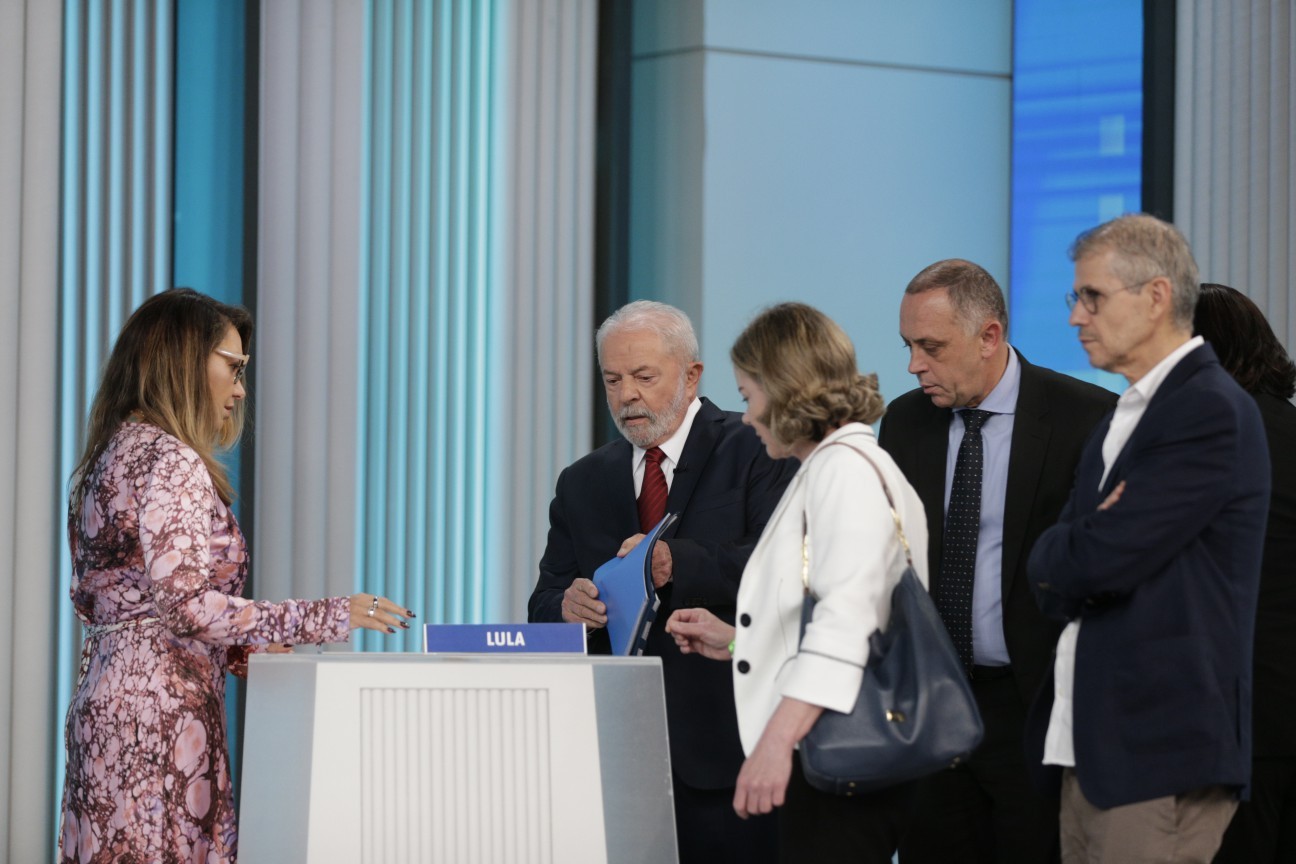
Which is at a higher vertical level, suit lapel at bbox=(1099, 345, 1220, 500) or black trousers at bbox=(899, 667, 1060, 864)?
suit lapel at bbox=(1099, 345, 1220, 500)

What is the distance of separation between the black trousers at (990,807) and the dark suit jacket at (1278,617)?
47 cm

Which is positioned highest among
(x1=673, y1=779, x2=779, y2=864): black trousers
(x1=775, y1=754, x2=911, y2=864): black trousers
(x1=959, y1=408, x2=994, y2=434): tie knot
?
(x1=959, y1=408, x2=994, y2=434): tie knot

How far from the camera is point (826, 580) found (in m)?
2.11

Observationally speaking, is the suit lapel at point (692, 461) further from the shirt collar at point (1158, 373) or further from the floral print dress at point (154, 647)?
the shirt collar at point (1158, 373)

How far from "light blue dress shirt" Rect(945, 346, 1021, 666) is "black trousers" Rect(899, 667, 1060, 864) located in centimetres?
7

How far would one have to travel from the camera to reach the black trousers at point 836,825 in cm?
216

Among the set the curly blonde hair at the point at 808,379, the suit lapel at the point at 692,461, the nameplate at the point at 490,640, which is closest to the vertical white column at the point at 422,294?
the suit lapel at the point at 692,461

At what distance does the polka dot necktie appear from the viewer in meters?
2.82

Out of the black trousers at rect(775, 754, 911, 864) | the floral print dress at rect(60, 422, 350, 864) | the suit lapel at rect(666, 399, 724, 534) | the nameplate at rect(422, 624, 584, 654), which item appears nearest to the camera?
the black trousers at rect(775, 754, 911, 864)

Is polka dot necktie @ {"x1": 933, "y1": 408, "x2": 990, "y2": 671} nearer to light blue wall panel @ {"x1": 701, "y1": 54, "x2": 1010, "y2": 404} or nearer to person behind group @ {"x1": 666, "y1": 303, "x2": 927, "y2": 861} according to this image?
person behind group @ {"x1": 666, "y1": 303, "x2": 927, "y2": 861}

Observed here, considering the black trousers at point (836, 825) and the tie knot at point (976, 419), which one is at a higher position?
the tie knot at point (976, 419)

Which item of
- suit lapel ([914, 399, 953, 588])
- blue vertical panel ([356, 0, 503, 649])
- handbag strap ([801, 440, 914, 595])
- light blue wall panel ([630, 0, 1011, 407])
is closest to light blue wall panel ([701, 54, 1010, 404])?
light blue wall panel ([630, 0, 1011, 407])

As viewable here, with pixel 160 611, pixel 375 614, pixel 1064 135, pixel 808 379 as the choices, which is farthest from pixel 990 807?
pixel 1064 135

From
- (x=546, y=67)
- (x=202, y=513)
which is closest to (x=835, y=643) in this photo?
(x=202, y=513)
